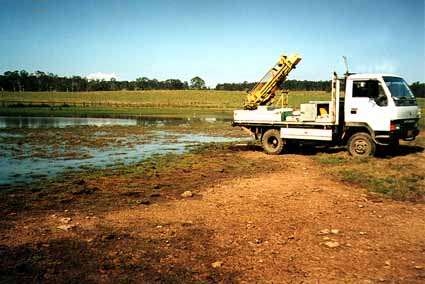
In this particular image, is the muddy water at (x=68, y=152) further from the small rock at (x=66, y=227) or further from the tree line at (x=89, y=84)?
the tree line at (x=89, y=84)

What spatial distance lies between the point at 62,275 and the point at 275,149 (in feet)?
40.9

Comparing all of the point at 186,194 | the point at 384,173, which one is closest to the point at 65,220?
the point at 186,194

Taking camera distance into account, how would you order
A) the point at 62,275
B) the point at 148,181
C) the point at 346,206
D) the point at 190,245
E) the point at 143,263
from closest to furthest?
the point at 62,275
the point at 143,263
the point at 190,245
the point at 346,206
the point at 148,181

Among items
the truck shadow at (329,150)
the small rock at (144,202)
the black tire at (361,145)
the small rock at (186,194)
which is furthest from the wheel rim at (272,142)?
the small rock at (144,202)

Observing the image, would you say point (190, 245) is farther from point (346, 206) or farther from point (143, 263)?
point (346, 206)

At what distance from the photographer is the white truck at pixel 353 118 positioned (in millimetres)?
13172

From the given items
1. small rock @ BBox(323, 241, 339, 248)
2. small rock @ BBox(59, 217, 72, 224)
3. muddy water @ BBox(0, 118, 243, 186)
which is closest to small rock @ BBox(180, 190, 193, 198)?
small rock @ BBox(59, 217, 72, 224)

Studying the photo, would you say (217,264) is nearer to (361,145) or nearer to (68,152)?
(361,145)

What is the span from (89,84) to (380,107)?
160 metres

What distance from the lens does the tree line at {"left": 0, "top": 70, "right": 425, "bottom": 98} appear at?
468 feet

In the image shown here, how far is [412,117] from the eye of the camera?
1386 centimetres

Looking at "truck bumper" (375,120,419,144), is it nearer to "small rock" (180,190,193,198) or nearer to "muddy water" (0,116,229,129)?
"small rock" (180,190,193,198)

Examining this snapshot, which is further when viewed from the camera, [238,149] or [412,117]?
[238,149]

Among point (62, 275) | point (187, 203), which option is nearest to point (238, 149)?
point (187, 203)
